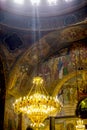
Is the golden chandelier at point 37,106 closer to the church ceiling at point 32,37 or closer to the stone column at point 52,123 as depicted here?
the church ceiling at point 32,37

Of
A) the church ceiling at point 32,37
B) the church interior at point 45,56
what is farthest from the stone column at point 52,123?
the church ceiling at point 32,37

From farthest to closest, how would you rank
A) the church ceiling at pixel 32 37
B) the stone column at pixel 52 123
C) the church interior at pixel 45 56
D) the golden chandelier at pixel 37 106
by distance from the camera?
1. the stone column at pixel 52 123
2. the church interior at pixel 45 56
3. the church ceiling at pixel 32 37
4. the golden chandelier at pixel 37 106

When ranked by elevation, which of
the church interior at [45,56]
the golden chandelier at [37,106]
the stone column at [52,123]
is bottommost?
the stone column at [52,123]

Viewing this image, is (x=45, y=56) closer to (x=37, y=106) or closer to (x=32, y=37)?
(x=32, y=37)

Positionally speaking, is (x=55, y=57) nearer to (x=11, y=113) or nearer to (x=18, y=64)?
(x=18, y=64)

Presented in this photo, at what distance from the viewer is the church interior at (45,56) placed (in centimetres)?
1220

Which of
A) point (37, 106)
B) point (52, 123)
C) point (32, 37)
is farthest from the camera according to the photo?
point (52, 123)

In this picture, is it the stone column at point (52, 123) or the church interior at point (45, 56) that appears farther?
the stone column at point (52, 123)

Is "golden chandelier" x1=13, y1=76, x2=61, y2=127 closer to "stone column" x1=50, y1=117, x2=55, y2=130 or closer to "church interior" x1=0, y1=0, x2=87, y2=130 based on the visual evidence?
"church interior" x1=0, y1=0, x2=87, y2=130

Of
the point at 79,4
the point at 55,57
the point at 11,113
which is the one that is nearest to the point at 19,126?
the point at 11,113

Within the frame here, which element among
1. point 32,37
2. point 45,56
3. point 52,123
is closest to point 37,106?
point 32,37

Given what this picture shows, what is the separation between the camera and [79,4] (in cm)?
1155

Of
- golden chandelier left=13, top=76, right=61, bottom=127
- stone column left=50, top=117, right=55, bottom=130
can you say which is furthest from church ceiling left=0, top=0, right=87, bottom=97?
golden chandelier left=13, top=76, right=61, bottom=127

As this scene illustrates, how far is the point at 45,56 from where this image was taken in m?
14.0
